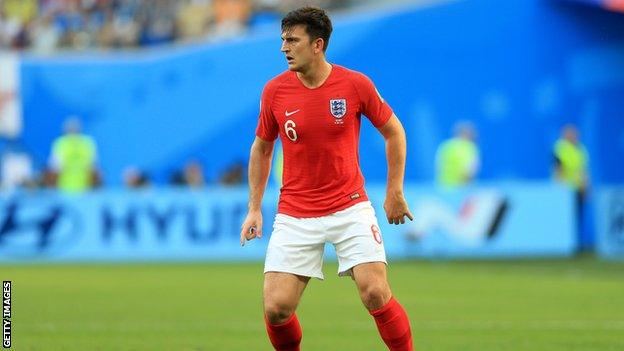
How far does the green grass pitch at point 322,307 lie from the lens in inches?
431

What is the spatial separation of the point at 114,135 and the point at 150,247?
24.3 feet

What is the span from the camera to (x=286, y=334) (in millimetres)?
8383

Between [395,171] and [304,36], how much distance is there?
0.96 m

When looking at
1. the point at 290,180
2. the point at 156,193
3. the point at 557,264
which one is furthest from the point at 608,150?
the point at 290,180

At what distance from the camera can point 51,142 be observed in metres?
29.7

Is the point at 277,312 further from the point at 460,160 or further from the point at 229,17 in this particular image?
the point at 229,17

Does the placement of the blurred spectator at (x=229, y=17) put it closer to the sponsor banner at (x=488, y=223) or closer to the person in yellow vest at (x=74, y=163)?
the person in yellow vest at (x=74, y=163)

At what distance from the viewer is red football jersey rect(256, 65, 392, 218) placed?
8.22 metres

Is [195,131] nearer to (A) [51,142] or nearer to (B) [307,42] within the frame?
(A) [51,142]

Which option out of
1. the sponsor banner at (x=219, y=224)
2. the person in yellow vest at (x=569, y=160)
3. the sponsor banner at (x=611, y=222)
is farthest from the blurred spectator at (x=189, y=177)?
the sponsor banner at (x=611, y=222)

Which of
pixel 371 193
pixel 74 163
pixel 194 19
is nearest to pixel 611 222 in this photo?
pixel 371 193

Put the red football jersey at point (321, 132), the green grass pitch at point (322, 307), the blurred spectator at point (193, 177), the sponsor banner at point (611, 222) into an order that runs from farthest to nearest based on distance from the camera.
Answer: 1. the blurred spectator at point (193, 177)
2. the sponsor banner at point (611, 222)
3. the green grass pitch at point (322, 307)
4. the red football jersey at point (321, 132)

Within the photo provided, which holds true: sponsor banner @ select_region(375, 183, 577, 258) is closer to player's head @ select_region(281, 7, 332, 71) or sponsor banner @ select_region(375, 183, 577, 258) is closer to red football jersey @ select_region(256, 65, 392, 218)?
red football jersey @ select_region(256, 65, 392, 218)

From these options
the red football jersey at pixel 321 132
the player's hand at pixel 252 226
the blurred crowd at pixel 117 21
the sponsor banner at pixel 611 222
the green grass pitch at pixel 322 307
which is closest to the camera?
the red football jersey at pixel 321 132
